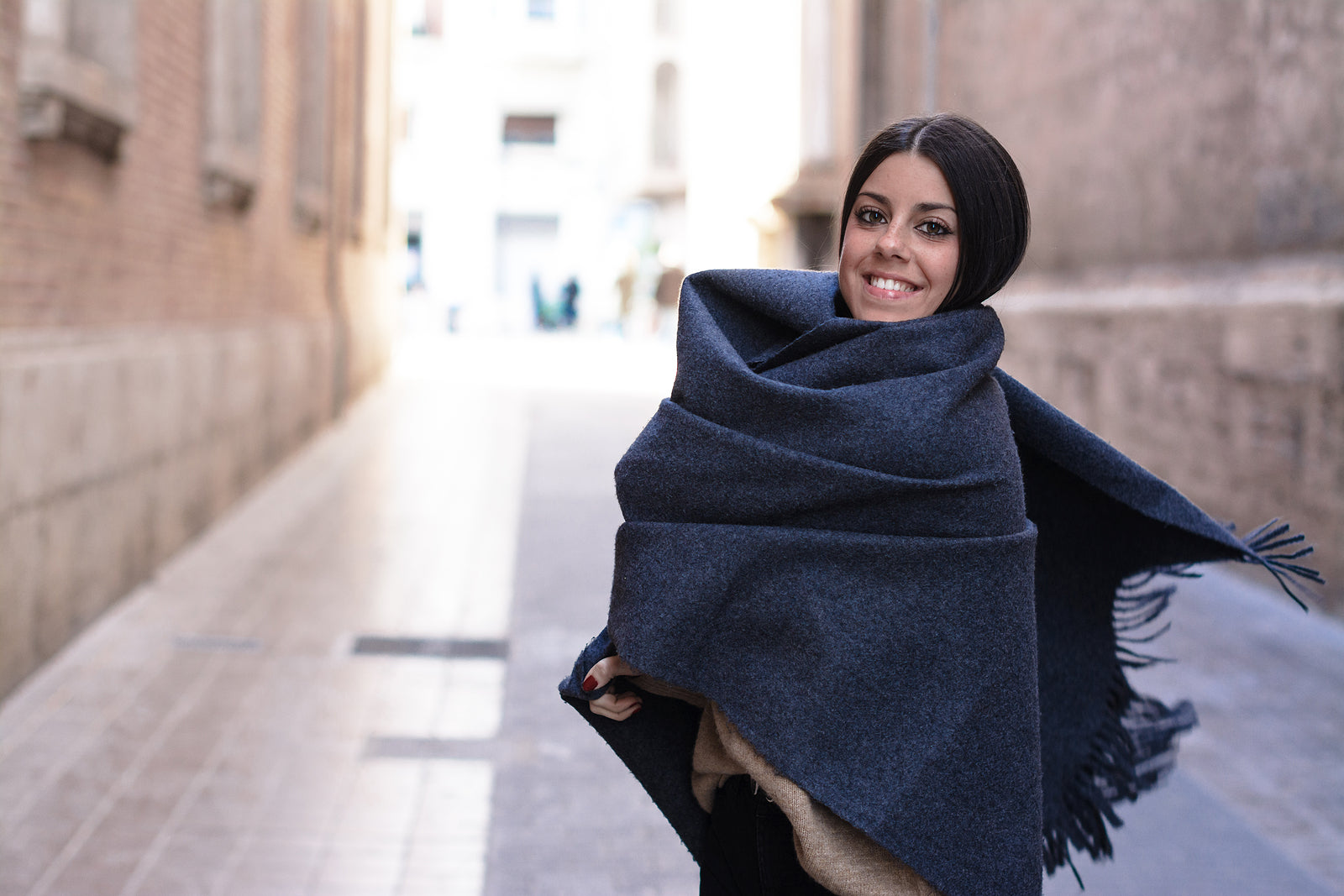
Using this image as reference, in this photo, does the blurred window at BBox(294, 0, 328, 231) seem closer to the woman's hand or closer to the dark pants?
the woman's hand

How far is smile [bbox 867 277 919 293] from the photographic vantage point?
1848mm

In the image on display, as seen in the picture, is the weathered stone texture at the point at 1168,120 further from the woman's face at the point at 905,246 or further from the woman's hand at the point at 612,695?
the woman's hand at the point at 612,695

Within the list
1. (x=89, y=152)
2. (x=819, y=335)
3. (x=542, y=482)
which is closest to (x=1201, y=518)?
(x=819, y=335)

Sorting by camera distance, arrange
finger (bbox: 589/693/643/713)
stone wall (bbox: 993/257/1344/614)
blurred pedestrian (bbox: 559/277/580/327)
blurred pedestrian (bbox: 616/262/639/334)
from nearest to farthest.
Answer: finger (bbox: 589/693/643/713) → stone wall (bbox: 993/257/1344/614) → blurred pedestrian (bbox: 616/262/639/334) → blurred pedestrian (bbox: 559/277/580/327)

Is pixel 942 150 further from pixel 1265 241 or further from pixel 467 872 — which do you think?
pixel 1265 241

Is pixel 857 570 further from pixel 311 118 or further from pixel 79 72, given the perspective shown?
pixel 311 118

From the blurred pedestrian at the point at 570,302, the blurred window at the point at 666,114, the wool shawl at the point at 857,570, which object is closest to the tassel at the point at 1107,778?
the wool shawl at the point at 857,570

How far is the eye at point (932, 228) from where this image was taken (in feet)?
6.03

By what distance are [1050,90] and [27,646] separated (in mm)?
7786

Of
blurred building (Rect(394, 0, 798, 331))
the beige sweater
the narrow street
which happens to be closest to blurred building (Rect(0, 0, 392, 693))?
the narrow street

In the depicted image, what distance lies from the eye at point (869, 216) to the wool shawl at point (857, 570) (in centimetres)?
12

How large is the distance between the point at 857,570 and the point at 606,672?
1.36 ft

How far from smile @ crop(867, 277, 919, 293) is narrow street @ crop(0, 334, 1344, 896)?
2189 mm

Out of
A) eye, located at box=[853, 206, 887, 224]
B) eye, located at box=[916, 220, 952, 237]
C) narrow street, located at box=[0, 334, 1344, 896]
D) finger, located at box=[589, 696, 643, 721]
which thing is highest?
eye, located at box=[853, 206, 887, 224]
